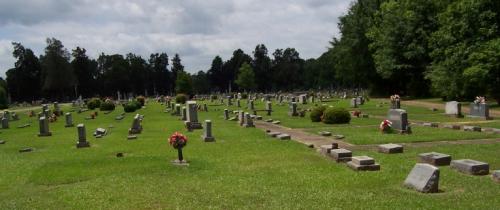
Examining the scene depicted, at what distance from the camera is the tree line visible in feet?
138

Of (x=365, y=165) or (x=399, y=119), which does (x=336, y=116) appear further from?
(x=365, y=165)

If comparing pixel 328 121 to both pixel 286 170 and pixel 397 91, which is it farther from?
pixel 397 91

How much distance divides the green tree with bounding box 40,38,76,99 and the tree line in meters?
0.21

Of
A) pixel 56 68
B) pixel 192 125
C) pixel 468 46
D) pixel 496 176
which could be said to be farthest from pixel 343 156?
pixel 56 68

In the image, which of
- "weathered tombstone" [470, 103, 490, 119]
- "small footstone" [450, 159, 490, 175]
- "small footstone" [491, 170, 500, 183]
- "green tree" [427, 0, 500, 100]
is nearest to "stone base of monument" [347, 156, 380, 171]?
"small footstone" [450, 159, 490, 175]

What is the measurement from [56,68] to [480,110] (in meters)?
96.6

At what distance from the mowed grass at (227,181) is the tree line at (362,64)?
2613 centimetres

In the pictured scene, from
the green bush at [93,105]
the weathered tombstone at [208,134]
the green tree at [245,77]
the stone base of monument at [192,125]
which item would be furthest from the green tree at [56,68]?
the weathered tombstone at [208,134]

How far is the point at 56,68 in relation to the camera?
365 ft

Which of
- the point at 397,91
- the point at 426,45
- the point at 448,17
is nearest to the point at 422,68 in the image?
the point at 426,45

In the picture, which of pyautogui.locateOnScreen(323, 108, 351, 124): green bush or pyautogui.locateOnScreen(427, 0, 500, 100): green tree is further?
pyautogui.locateOnScreen(427, 0, 500, 100): green tree

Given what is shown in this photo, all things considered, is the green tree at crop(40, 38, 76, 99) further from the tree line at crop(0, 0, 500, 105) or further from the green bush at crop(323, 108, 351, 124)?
the green bush at crop(323, 108, 351, 124)

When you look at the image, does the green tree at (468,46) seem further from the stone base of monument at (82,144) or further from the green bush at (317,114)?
the stone base of monument at (82,144)

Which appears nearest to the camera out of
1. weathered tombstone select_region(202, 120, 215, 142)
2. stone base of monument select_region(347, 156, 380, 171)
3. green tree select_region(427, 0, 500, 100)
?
stone base of monument select_region(347, 156, 380, 171)
